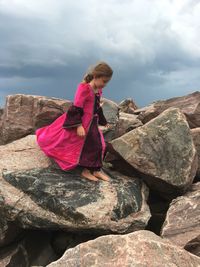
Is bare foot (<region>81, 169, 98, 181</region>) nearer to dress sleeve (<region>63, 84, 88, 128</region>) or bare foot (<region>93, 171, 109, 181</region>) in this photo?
bare foot (<region>93, 171, 109, 181</region>)

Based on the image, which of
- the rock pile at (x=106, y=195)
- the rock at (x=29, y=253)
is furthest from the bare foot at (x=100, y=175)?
the rock at (x=29, y=253)

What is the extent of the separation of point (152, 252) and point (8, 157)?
14.4ft

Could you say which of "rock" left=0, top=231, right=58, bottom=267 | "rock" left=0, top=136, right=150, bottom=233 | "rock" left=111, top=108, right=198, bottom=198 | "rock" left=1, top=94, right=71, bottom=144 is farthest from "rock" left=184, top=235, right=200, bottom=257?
"rock" left=1, top=94, right=71, bottom=144

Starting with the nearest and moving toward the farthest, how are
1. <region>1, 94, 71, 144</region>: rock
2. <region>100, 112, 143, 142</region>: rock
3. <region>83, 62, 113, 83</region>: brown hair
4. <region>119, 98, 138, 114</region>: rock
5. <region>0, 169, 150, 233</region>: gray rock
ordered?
<region>0, 169, 150, 233</region>: gray rock < <region>83, 62, 113, 83</region>: brown hair < <region>100, 112, 143, 142</region>: rock < <region>1, 94, 71, 144</region>: rock < <region>119, 98, 138, 114</region>: rock

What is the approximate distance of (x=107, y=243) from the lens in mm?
4617

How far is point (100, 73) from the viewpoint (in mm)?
7555

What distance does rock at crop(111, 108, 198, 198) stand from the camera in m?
7.86

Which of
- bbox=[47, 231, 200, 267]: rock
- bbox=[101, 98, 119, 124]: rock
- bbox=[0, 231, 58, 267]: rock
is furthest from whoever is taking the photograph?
bbox=[101, 98, 119, 124]: rock

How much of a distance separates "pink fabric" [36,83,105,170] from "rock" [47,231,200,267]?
3.28 m

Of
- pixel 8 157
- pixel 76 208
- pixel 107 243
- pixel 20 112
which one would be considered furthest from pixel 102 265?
pixel 20 112

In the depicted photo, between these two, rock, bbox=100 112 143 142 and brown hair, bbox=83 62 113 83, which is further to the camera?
rock, bbox=100 112 143 142

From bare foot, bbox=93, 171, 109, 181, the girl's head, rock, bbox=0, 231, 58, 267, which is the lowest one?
rock, bbox=0, 231, 58, 267

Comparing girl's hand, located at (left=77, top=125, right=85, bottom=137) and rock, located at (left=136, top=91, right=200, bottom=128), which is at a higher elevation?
rock, located at (left=136, top=91, right=200, bottom=128)

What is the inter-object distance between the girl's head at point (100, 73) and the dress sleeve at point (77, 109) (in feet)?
0.71
